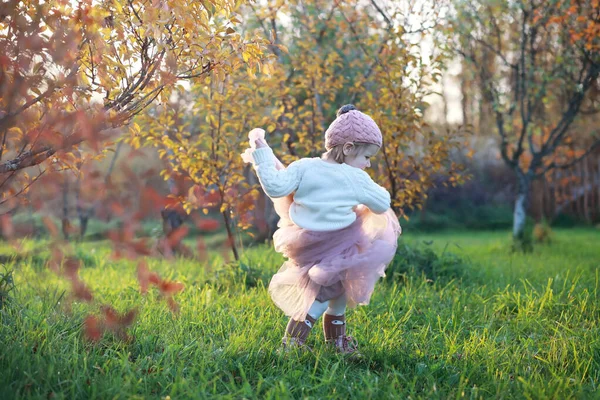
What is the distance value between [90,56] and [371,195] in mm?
1539

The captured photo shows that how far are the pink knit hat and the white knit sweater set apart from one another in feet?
0.47

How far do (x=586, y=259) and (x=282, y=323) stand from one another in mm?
5169

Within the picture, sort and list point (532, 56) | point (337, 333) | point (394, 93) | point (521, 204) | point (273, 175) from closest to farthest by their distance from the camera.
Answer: point (273, 175) < point (337, 333) < point (394, 93) < point (532, 56) < point (521, 204)

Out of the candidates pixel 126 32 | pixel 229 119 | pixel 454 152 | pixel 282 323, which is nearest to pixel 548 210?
pixel 454 152

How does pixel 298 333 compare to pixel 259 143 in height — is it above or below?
below

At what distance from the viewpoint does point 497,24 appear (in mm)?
8273

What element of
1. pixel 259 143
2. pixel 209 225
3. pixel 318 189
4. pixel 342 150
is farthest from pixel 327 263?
pixel 209 225

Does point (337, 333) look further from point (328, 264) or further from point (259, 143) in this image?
point (259, 143)

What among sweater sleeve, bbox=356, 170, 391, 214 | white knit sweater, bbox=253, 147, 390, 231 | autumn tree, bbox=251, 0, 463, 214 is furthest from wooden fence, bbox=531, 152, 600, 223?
white knit sweater, bbox=253, 147, 390, 231

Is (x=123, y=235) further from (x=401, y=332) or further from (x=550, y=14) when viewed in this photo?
(x=550, y=14)

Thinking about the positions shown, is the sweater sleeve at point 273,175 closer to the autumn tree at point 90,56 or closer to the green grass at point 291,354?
the autumn tree at point 90,56

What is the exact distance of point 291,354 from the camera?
3008 mm

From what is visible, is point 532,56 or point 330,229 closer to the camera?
point 330,229

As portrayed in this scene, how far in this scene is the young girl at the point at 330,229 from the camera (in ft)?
9.87
